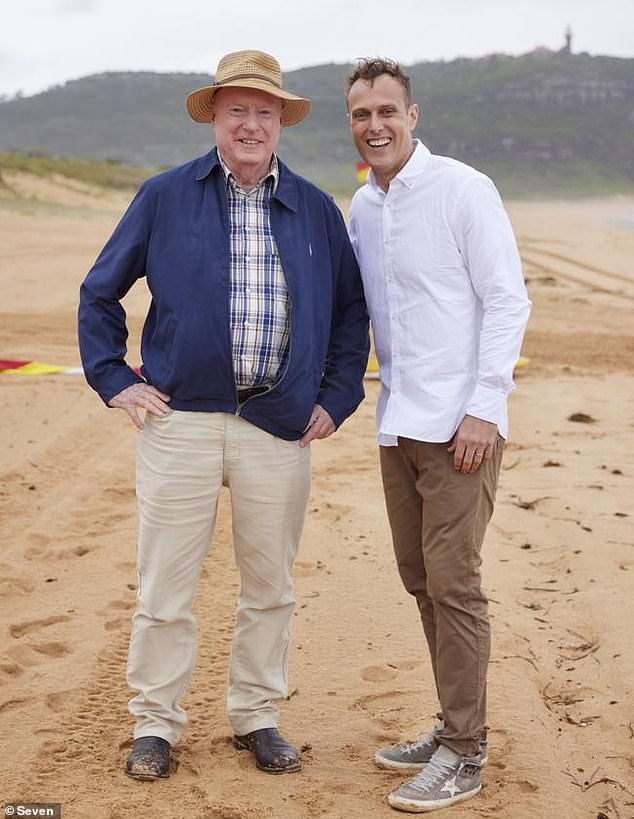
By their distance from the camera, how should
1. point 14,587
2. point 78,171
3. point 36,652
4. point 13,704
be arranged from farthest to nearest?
point 78,171 < point 14,587 < point 36,652 < point 13,704

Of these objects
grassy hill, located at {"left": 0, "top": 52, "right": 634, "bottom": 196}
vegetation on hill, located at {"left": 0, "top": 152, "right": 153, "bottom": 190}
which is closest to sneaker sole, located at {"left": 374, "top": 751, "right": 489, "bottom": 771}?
vegetation on hill, located at {"left": 0, "top": 152, "right": 153, "bottom": 190}

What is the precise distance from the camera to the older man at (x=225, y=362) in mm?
3570

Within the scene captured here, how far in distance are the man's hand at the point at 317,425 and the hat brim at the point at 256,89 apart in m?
0.99

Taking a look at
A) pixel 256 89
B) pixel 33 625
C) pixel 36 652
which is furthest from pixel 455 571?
pixel 33 625

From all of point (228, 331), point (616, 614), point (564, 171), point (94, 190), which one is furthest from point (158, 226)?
point (564, 171)

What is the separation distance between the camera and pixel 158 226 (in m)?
3.57

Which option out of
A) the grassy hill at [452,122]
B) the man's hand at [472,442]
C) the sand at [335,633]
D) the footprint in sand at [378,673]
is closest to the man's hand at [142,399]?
the man's hand at [472,442]

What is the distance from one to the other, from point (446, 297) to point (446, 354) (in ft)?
0.57

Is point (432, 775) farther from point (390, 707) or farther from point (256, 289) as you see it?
point (256, 289)

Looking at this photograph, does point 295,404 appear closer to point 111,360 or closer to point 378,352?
point 378,352

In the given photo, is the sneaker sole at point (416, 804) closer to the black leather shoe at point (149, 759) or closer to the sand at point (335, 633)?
the sand at point (335, 633)

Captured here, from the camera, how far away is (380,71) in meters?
3.52

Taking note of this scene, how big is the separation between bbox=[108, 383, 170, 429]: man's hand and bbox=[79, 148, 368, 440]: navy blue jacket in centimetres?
2

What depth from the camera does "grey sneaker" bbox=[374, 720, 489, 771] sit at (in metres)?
3.78
